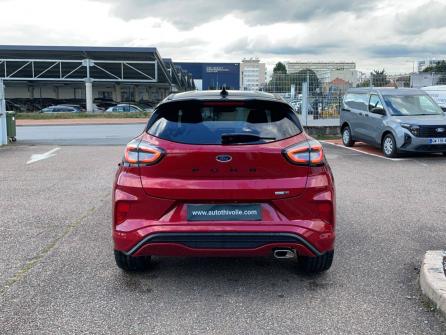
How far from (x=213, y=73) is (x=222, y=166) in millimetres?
56978

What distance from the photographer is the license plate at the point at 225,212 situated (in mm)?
3705

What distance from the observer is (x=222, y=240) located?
3.68m

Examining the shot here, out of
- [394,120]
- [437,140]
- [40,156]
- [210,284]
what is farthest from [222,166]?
[40,156]

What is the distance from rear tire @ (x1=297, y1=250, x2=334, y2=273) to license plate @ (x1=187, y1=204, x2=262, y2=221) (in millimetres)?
763

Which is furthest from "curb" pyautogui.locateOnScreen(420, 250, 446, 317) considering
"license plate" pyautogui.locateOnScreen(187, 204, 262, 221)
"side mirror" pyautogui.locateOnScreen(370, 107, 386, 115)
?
"side mirror" pyautogui.locateOnScreen(370, 107, 386, 115)

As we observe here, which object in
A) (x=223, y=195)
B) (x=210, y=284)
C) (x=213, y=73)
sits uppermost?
(x=213, y=73)

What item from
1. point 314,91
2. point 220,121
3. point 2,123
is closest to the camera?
point 220,121

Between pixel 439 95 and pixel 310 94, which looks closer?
pixel 439 95

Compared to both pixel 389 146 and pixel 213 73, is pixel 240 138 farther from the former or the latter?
pixel 213 73

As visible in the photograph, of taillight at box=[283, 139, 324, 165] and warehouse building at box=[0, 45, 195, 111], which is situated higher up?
warehouse building at box=[0, 45, 195, 111]

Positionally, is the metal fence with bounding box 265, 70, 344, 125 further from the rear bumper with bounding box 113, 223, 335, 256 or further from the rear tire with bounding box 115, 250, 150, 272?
the rear bumper with bounding box 113, 223, 335, 256

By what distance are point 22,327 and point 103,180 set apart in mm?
5809

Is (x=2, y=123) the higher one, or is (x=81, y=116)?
(x=2, y=123)

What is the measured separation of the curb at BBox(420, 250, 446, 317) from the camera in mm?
3553
